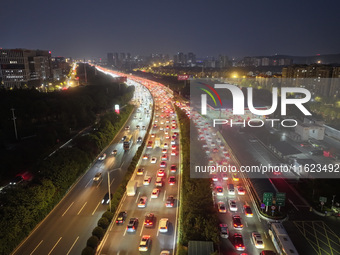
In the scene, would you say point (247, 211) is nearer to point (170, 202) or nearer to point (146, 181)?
point (170, 202)

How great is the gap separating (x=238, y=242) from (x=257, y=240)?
82 cm

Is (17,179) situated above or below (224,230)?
above

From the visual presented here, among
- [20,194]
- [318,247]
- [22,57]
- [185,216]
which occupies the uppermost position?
[22,57]

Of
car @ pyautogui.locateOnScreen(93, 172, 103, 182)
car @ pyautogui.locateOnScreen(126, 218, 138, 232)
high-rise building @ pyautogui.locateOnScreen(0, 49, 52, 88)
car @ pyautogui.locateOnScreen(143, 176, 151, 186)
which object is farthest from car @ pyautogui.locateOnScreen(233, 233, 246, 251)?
high-rise building @ pyautogui.locateOnScreen(0, 49, 52, 88)

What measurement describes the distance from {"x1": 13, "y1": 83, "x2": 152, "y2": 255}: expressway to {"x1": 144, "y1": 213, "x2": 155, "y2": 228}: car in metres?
2.46

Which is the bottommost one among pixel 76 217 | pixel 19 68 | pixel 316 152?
pixel 76 217

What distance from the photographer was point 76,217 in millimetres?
13250

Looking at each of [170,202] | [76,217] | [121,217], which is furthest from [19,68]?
[170,202]

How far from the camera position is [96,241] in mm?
10719

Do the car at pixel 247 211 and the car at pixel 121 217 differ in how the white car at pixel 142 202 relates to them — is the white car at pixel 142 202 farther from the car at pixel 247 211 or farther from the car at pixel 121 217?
the car at pixel 247 211

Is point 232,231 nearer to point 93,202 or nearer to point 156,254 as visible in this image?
point 156,254

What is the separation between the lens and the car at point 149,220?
12.3m

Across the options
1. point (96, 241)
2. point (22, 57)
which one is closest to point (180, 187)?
point (96, 241)

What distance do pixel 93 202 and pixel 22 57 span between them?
54.4 m
